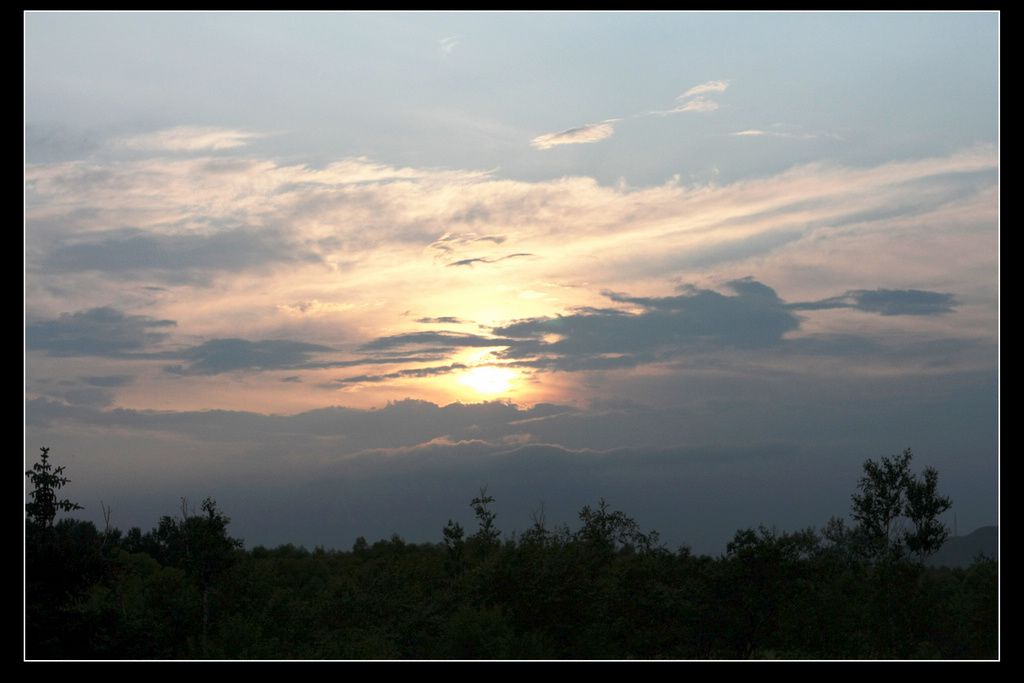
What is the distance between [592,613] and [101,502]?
2406 centimetres

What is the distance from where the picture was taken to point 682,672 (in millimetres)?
17688

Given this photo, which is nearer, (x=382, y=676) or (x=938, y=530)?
(x=382, y=676)

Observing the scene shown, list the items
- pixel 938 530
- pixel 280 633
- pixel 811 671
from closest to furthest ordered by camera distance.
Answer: pixel 811 671 < pixel 280 633 < pixel 938 530

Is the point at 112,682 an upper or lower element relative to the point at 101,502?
lower

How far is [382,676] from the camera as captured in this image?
1789 cm

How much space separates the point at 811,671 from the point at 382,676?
1005cm
